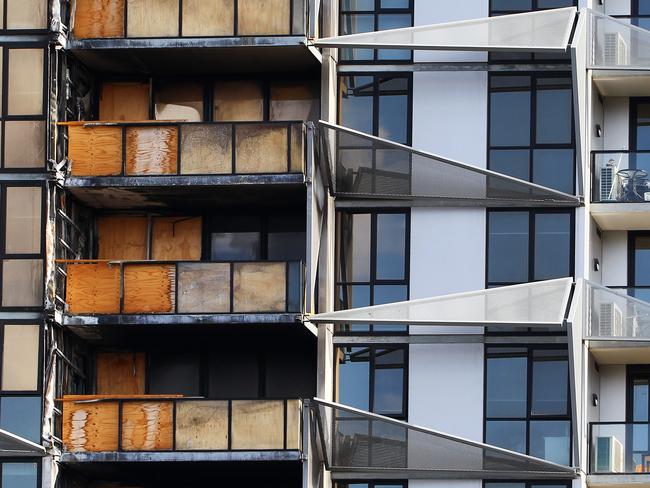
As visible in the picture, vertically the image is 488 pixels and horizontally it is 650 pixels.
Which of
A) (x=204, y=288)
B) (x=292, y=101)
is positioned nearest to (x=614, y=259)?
(x=292, y=101)

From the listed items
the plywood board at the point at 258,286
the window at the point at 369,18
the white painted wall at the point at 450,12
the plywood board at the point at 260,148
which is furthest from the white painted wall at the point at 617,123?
the plywood board at the point at 258,286

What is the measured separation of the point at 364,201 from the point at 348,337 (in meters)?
2.41

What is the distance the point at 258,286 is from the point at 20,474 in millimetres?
5098

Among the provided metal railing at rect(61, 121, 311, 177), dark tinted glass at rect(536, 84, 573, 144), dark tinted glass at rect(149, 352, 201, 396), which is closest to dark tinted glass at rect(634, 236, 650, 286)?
dark tinted glass at rect(536, 84, 573, 144)

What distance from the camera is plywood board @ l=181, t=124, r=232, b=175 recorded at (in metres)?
43.0

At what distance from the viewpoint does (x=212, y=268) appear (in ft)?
140

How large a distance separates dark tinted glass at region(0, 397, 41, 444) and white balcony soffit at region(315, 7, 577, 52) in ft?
26.0

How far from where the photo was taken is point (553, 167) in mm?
43781

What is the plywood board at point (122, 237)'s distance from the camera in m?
44.7

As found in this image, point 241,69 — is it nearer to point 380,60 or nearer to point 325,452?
point 380,60

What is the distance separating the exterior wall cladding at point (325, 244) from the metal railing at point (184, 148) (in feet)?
0.16

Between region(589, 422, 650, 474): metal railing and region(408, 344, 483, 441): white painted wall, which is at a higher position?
region(408, 344, 483, 441): white painted wall

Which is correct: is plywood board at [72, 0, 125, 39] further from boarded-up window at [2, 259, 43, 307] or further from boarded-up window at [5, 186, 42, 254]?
boarded-up window at [2, 259, 43, 307]

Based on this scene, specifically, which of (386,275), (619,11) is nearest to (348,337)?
(386,275)
